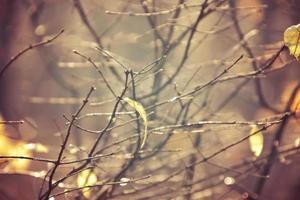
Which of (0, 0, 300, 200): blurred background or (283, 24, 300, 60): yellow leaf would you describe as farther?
(0, 0, 300, 200): blurred background

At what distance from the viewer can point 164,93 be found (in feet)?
6.77

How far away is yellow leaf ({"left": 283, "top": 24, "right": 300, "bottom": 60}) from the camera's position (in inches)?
50.3

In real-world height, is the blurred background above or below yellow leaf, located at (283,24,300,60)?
above

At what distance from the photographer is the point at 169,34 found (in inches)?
76.3

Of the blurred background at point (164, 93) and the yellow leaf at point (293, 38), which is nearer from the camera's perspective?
the yellow leaf at point (293, 38)

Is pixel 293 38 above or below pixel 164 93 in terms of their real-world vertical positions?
below

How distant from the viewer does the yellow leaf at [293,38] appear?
1.28m

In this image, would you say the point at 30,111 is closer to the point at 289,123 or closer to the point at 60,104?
the point at 60,104

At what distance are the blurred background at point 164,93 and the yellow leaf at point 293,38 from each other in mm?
404

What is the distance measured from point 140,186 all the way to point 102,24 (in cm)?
110

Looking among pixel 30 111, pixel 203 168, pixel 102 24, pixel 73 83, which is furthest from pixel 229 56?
pixel 30 111

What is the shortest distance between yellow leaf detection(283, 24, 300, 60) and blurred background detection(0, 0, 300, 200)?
1.33 feet

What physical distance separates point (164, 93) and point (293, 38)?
88 centimetres

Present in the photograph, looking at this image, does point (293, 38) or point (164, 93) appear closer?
point (293, 38)
